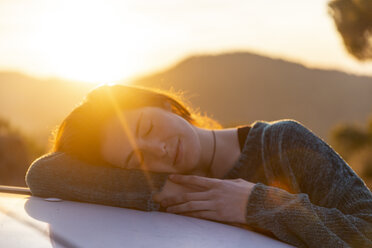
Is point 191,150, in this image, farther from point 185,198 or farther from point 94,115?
point 94,115

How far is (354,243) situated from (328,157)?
1.62ft

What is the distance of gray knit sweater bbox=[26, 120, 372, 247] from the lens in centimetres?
155

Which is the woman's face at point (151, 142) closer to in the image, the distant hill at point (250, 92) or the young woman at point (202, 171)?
the young woman at point (202, 171)

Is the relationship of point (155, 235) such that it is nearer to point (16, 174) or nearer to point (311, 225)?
point (311, 225)

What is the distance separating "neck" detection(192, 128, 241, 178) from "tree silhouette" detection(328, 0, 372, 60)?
7198 millimetres

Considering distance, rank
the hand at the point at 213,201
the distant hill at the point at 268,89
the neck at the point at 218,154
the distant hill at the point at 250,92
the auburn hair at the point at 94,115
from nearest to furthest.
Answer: the hand at the point at 213,201 → the auburn hair at the point at 94,115 → the neck at the point at 218,154 → the distant hill at the point at 268,89 → the distant hill at the point at 250,92

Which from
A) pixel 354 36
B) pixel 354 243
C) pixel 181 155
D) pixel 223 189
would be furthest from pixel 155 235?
pixel 354 36

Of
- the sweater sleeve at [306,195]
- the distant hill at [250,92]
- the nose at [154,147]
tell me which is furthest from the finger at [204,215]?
the distant hill at [250,92]

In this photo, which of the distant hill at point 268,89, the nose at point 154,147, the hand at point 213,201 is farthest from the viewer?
the distant hill at point 268,89

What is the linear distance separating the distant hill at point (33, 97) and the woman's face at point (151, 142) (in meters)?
39.1

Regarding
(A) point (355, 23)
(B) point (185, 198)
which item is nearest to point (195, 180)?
(B) point (185, 198)

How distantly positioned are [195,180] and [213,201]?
7.8 inches

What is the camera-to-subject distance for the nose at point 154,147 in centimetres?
210

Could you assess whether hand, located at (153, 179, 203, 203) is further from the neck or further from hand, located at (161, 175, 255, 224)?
the neck
